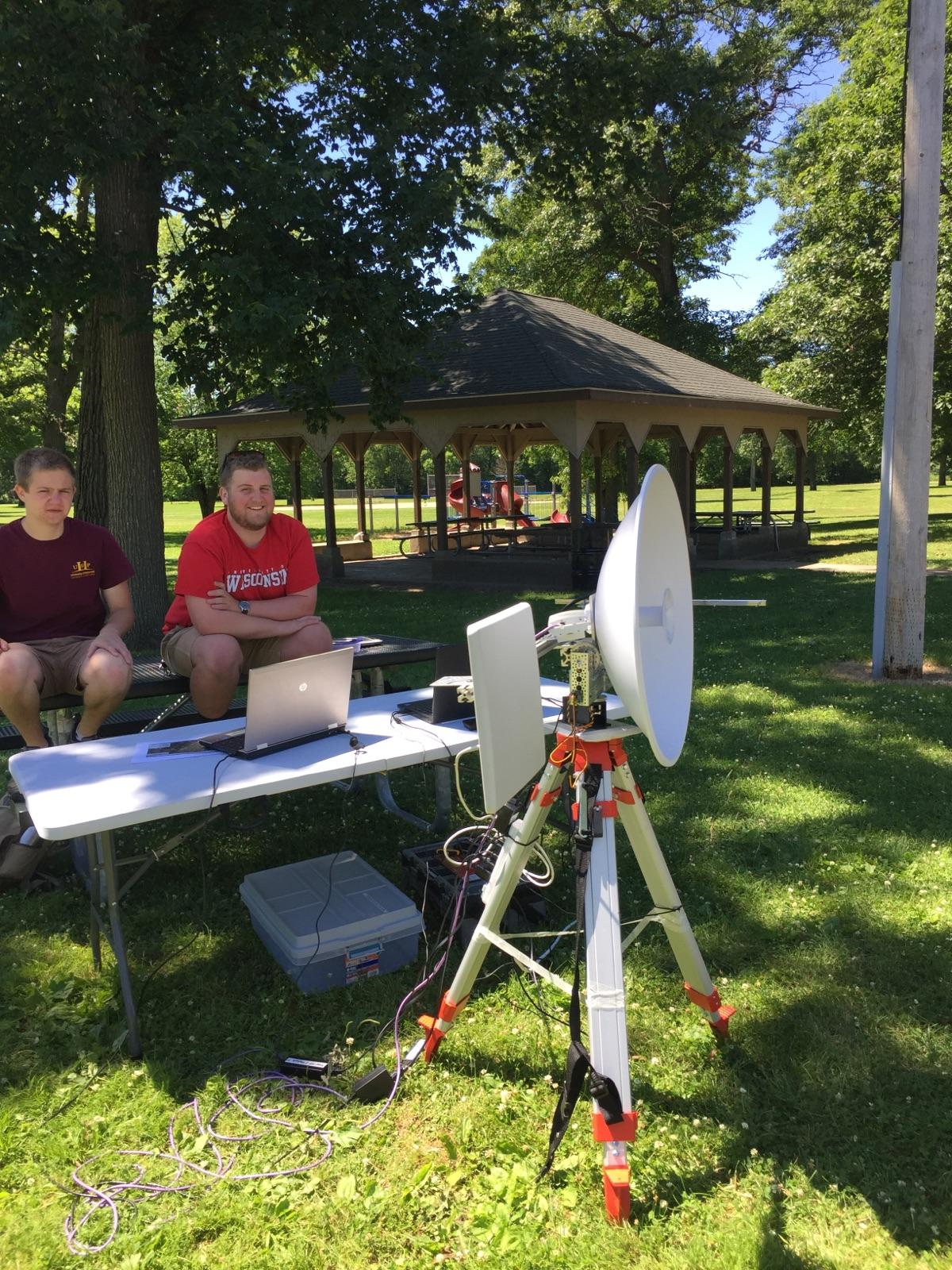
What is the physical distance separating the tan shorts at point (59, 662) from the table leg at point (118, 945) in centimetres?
165

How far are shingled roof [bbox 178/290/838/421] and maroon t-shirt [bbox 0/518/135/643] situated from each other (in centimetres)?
849

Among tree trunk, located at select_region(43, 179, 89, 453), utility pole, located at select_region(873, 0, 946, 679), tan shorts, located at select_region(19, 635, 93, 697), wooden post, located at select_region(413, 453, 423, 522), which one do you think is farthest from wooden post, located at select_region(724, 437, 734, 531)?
tan shorts, located at select_region(19, 635, 93, 697)

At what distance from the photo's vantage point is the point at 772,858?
427 cm

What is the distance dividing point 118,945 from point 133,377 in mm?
7919

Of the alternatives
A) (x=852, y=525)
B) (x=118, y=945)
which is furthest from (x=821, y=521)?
(x=118, y=945)

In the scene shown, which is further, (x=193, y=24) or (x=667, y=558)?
(x=193, y=24)

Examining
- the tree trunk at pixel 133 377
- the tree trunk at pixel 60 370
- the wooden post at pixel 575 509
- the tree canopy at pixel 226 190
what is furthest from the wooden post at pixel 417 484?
the tree trunk at pixel 133 377

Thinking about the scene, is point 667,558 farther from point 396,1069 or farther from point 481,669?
point 396,1069

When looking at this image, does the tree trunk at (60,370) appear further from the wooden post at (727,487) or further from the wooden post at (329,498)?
the wooden post at (727,487)

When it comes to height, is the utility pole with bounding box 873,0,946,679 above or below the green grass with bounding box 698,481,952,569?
above

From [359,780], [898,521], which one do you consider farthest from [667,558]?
[898,521]

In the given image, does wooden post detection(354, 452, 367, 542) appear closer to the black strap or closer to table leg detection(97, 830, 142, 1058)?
table leg detection(97, 830, 142, 1058)

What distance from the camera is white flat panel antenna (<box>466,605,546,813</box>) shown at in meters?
2.27

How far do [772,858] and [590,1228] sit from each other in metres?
2.27
